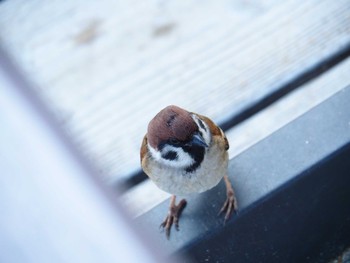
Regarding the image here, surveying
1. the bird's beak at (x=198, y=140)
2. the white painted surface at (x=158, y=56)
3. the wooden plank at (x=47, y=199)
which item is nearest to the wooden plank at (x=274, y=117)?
the white painted surface at (x=158, y=56)

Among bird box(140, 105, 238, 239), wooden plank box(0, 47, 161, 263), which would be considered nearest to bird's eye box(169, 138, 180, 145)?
bird box(140, 105, 238, 239)

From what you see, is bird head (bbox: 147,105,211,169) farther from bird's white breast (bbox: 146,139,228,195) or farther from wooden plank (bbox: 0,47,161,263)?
wooden plank (bbox: 0,47,161,263)

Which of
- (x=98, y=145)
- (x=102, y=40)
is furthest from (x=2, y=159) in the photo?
(x=102, y=40)

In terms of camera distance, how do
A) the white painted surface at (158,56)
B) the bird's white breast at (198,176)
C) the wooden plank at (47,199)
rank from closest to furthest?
the wooden plank at (47,199) → the bird's white breast at (198,176) → the white painted surface at (158,56)

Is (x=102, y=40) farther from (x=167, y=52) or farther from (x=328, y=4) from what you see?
(x=328, y=4)

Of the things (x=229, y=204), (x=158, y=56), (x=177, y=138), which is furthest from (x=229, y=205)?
(x=158, y=56)

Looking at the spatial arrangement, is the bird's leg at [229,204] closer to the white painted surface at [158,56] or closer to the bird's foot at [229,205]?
the bird's foot at [229,205]
